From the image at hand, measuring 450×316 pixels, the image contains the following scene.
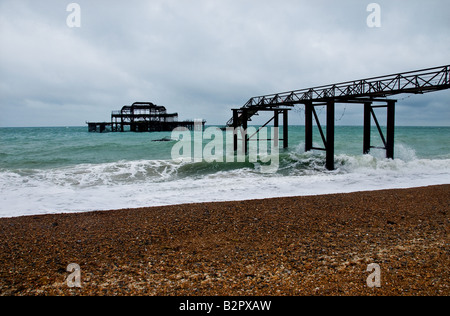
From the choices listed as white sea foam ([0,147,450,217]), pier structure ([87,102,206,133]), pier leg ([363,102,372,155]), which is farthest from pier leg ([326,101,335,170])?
pier structure ([87,102,206,133])

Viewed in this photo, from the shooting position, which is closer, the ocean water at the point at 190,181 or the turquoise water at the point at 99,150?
the ocean water at the point at 190,181

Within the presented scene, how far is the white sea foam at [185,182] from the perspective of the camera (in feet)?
31.7

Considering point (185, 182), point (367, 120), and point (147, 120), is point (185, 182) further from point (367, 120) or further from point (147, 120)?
point (147, 120)

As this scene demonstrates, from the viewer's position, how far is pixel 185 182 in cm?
1350

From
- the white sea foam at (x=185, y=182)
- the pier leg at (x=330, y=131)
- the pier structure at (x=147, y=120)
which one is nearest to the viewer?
the white sea foam at (x=185, y=182)

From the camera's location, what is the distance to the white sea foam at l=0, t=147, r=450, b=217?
9.66 m

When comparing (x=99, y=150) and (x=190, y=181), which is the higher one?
(x=99, y=150)

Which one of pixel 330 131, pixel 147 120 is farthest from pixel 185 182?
pixel 147 120

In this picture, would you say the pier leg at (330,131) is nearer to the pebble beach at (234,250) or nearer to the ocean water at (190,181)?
the ocean water at (190,181)

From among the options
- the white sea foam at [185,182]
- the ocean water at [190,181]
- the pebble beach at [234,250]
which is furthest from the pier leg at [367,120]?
the pebble beach at [234,250]

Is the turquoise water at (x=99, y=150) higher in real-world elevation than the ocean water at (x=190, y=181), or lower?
higher
